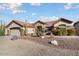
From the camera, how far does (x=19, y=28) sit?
9.04ft

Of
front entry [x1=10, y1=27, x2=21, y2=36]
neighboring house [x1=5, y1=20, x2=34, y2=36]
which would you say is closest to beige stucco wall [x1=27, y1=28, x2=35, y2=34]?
neighboring house [x1=5, y1=20, x2=34, y2=36]

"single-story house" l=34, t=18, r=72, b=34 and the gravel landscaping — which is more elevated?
"single-story house" l=34, t=18, r=72, b=34

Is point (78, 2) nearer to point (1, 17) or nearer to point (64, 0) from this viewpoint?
point (64, 0)

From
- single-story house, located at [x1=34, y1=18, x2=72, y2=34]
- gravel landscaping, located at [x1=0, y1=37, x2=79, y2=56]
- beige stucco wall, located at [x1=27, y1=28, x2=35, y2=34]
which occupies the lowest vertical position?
gravel landscaping, located at [x1=0, y1=37, x2=79, y2=56]

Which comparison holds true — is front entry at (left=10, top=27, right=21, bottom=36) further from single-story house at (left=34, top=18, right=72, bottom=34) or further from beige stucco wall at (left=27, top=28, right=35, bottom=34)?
single-story house at (left=34, top=18, right=72, bottom=34)

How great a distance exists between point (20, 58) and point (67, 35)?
581mm

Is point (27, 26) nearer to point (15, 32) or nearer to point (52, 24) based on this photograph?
point (15, 32)

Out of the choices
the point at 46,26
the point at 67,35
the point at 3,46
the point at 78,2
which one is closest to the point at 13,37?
the point at 3,46

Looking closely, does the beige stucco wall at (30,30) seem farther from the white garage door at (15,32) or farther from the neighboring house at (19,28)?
the white garage door at (15,32)

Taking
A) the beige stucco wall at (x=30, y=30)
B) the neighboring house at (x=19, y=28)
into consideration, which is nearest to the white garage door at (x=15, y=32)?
the neighboring house at (x=19, y=28)

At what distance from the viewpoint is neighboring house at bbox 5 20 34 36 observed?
2.72 meters

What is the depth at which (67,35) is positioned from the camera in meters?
2.70

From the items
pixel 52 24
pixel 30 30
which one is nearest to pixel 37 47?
pixel 30 30

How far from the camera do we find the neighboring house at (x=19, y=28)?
2.72m
